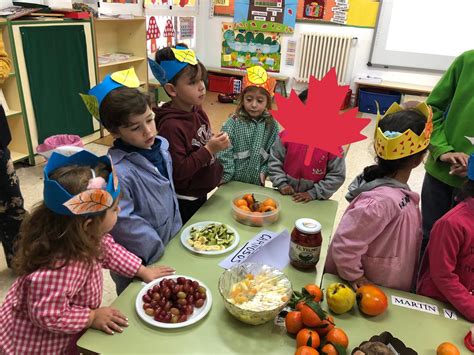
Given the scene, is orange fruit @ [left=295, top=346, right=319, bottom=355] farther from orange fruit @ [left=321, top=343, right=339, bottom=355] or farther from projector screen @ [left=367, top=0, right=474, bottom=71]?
projector screen @ [left=367, top=0, right=474, bottom=71]

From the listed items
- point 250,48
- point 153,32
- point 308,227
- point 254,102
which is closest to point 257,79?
point 254,102

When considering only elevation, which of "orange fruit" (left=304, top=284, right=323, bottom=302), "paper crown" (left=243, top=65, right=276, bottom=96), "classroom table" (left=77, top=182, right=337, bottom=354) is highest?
"paper crown" (left=243, top=65, right=276, bottom=96)

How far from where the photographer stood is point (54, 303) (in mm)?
955

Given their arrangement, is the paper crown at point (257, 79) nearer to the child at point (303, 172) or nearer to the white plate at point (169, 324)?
the child at point (303, 172)

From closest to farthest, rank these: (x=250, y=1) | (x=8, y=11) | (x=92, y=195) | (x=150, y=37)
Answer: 1. (x=92, y=195)
2. (x=8, y=11)
3. (x=150, y=37)
4. (x=250, y=1)

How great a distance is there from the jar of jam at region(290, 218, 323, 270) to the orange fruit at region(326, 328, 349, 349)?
29 centimetres

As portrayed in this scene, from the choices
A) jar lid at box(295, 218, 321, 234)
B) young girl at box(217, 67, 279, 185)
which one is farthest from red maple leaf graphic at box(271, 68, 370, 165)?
young girl at box(217, 67, 279, 185)

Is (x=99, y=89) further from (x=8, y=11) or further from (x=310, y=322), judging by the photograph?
(x=8, y=11)

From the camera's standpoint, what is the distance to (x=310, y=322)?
970 millimetres

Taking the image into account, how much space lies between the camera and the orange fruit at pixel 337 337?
37.4 inches

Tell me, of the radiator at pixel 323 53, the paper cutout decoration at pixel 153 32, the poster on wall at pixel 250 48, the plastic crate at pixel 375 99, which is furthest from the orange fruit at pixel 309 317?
the poster on wall at pixel 250 48

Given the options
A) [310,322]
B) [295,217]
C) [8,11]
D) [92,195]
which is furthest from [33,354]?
[8,11]

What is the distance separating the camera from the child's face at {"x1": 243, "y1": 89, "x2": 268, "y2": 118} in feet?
6.07

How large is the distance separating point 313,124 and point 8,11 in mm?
3134
